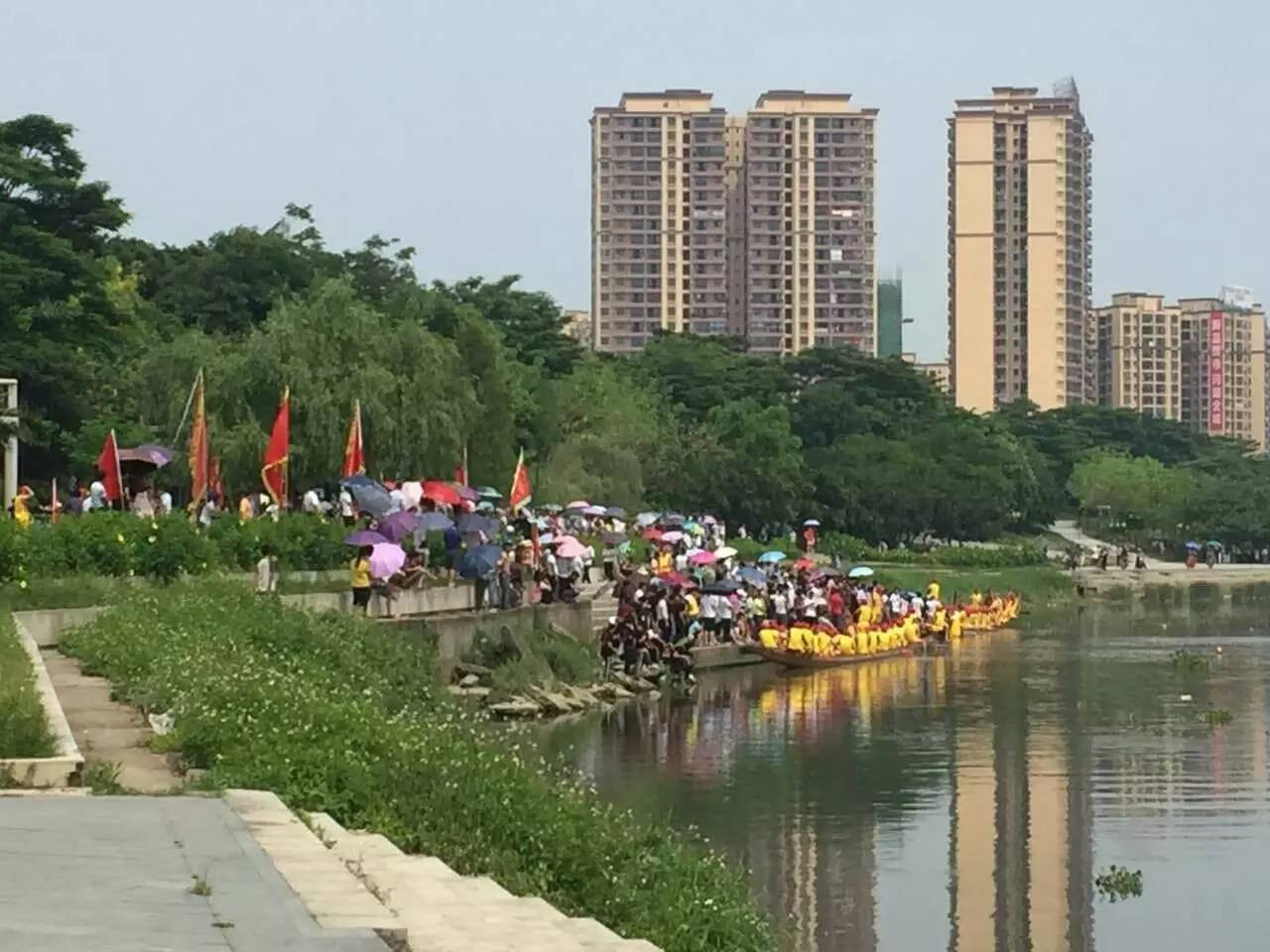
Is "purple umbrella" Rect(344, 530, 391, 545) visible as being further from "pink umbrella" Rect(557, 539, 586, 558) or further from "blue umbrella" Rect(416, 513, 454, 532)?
"pink umbrella" Rect(557, 539, 586, 558)

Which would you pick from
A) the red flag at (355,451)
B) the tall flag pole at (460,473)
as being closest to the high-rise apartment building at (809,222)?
the tall flag pole at (460,473)

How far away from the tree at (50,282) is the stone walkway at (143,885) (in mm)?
30645

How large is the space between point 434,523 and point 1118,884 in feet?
56.0

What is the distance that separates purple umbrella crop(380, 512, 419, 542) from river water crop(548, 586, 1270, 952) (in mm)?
3971

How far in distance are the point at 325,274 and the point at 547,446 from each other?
29.4 ft

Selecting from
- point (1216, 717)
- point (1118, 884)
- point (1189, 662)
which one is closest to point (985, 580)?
point (1189, 662)

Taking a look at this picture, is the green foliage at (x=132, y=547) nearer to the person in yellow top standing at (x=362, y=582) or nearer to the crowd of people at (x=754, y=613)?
the person in yellow top standing at (x=362, y=582)

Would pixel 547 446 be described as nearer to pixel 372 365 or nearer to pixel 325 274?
pixel 325 274

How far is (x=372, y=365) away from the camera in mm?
43719

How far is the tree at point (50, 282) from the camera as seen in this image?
41750mm

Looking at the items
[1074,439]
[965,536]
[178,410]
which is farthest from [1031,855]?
[1074,439]

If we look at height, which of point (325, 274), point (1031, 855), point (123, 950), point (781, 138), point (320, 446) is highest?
point (781, 138)

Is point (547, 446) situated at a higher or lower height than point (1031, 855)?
higher

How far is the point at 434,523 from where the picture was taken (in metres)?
34.3
